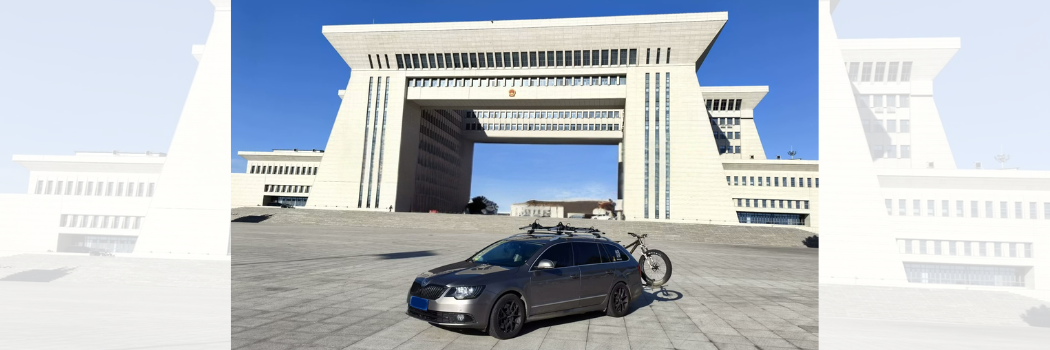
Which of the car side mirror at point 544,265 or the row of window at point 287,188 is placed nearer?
the car side mirror at point 544,265

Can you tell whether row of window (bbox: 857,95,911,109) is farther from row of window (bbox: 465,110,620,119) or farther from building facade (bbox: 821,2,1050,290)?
row of window (bbox: 465,110,620,119)

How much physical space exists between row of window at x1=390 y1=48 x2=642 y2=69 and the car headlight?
179ft

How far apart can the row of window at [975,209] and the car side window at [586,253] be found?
45581 mm

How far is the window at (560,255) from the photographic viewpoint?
6848 mm

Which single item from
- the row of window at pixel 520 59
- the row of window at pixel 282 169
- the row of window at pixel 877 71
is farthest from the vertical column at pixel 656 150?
the row of window at pixel 282 169

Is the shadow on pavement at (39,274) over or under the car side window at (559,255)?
under

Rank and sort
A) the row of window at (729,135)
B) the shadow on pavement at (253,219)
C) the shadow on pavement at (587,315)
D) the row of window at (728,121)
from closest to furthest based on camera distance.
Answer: the shadow on pavement at (587,315) < the shadow on pavement at (253,219) < the row of window at (729,135) < the row of window at (728,121)

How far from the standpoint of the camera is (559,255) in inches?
277

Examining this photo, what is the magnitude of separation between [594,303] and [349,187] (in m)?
58.9

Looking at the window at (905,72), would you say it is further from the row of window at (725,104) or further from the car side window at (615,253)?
the car side window at (615,253)

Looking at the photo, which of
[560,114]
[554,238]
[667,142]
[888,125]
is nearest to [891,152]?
[888,125]

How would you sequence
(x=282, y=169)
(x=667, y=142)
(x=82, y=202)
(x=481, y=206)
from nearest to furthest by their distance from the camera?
(x=82, y=202)
(x=667, y=142)
(x=282, y=169)
(x=481, y=206)

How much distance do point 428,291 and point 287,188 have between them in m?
79.0

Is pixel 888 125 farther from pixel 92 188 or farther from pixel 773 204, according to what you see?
pixel 92 188
